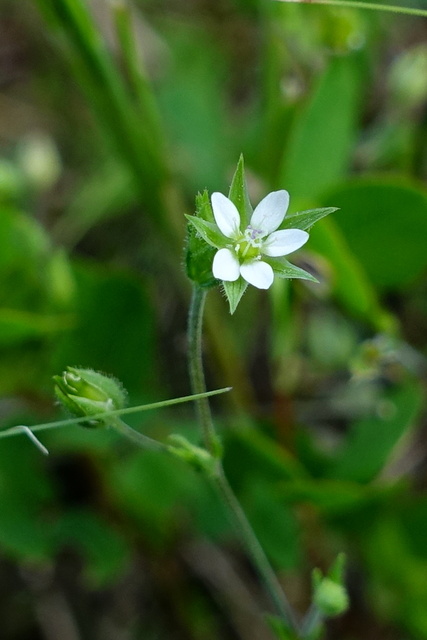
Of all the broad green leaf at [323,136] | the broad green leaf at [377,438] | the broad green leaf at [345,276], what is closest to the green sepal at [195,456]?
the broad green leaf at [345,276]

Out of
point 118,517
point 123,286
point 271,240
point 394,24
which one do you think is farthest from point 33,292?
point 394,24

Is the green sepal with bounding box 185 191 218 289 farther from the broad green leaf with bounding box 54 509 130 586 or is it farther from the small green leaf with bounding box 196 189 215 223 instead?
the broad green leaf with bounding box 54 509 130 586

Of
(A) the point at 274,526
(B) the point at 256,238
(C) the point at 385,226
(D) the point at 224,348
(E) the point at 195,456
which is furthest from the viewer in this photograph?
(D) the point at 224,348

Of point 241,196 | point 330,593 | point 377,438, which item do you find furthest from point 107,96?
point 330,593

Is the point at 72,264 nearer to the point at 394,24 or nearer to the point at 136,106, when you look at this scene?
the point at 136,106

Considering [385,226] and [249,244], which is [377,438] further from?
[249,244]

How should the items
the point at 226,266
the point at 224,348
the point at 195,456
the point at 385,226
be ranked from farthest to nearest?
the point at 224,348 < the point at 385,226 < the point at 195,456 < the point at 226,266

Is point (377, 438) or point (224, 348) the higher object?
point (224, 348)

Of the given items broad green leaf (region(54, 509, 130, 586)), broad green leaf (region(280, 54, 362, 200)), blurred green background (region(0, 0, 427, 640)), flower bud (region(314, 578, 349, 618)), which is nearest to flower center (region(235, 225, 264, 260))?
blurred green background (region(0, 0, 427, 640))
